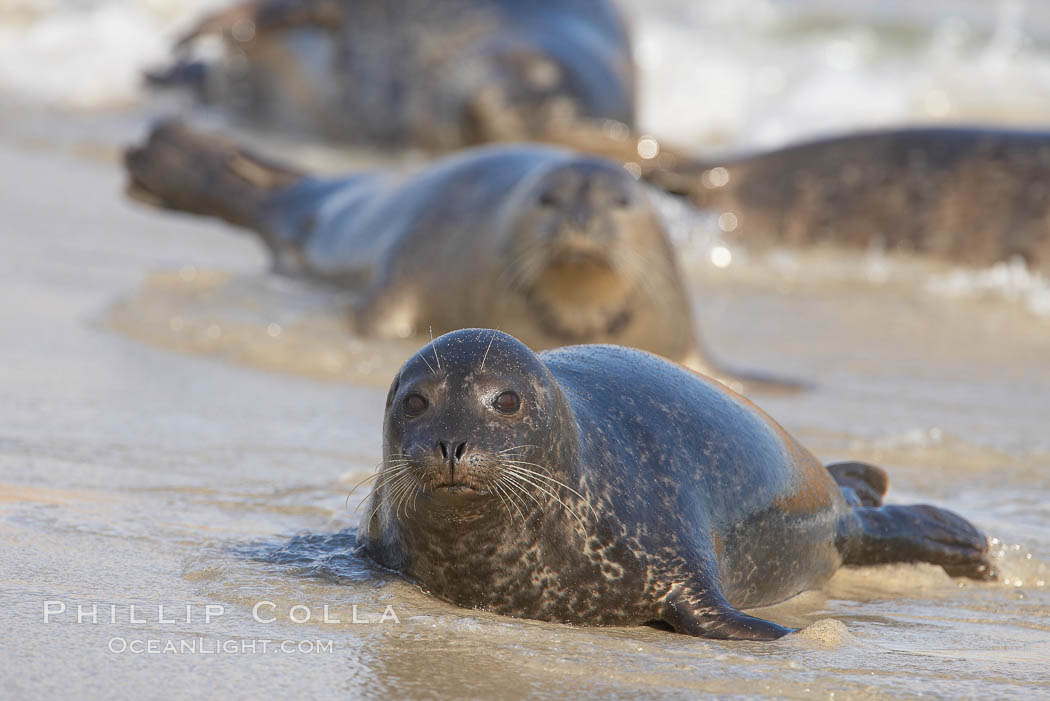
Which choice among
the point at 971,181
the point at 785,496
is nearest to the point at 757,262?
the point at 971,181

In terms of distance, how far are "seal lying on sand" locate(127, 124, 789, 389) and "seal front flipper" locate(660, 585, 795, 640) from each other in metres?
2.98

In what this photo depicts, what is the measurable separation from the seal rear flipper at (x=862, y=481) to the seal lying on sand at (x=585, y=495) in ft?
1.30

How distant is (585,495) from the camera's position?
10.7 ft

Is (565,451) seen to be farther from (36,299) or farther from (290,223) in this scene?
(290,223)

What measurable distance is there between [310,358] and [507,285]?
851 millimetres

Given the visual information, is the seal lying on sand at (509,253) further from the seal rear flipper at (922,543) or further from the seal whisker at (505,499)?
the seal whisker at (505,499)

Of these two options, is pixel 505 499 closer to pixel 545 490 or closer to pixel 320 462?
pixel 545 490

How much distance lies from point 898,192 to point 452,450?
23.1 feet

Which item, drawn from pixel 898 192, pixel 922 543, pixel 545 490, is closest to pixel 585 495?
→ pixel 545 490

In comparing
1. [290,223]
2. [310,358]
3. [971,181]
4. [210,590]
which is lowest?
[210,590]

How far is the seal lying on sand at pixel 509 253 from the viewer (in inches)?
249

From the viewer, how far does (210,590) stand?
128 inches

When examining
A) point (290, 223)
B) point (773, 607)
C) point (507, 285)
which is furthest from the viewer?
point (290, 223)

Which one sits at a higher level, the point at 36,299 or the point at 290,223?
the point at 290,223
